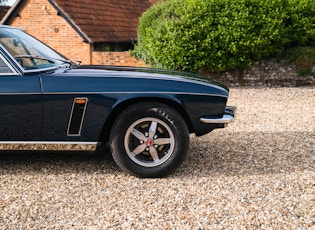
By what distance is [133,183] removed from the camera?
4.50 meters

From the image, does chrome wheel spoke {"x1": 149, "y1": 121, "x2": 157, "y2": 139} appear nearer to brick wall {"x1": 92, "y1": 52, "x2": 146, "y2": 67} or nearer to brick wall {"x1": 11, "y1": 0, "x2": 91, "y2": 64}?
brick wall {"x1": 92, "y1": 52, "x2": 146, "y2": 67}

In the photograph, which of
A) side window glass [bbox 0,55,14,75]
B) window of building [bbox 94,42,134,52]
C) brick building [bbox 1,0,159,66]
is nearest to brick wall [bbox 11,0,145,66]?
brick building [bbox 1,0,159,66]

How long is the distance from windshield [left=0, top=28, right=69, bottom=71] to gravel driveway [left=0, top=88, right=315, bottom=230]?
915mm

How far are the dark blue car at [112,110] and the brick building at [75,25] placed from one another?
12521 mm

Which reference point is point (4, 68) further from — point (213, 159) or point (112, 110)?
point (213, 159)

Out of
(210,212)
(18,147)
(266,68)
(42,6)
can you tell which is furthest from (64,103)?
(42,6)

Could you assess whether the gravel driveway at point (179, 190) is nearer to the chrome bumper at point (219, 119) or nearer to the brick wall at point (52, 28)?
the chrome bumper at point (219, 119)

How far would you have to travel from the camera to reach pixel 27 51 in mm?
4898

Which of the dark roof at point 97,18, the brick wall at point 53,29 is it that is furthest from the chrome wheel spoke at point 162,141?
the dark roof at point 97,18

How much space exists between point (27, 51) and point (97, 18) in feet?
49.9

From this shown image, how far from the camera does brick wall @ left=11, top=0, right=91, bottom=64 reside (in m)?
18.5

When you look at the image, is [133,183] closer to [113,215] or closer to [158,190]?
[158,190]

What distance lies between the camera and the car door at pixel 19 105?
442 cm

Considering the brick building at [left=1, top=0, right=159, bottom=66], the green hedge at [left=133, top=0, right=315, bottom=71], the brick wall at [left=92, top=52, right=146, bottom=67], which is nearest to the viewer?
the green hedge at [left=133, top=0, right=315, bottom=71]
